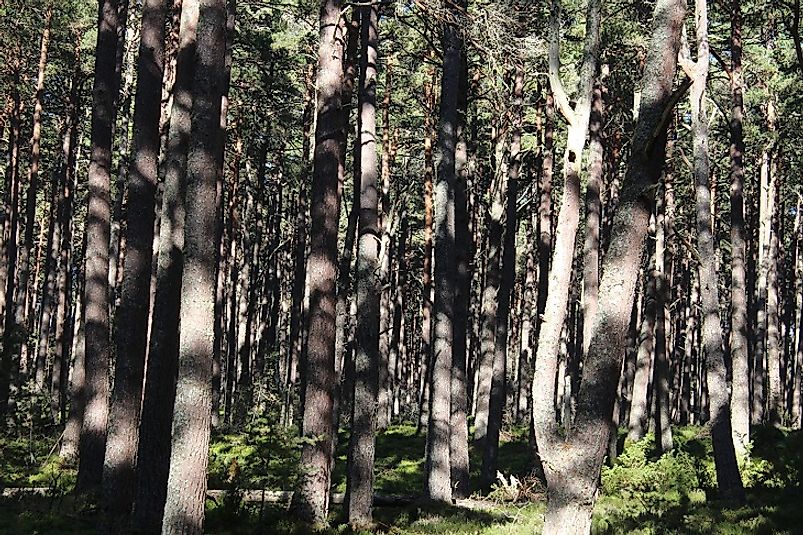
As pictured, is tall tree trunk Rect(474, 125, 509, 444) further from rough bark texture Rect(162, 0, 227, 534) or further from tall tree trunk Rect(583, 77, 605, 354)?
rough bark texture Rect(162, 0, 227, 534)

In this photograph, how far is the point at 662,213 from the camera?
2348cm

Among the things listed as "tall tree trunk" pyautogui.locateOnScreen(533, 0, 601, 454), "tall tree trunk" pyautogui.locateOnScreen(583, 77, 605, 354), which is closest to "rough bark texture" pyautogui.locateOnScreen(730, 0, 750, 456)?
"tall tree trunk" pyautogui.locateOnScreen(583, 77, 605, 354)

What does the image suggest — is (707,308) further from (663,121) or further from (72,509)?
(72,509)

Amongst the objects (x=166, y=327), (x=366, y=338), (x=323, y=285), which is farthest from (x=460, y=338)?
(x=166, y=327)

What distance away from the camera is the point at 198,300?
331 inches

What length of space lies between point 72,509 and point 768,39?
21579mm

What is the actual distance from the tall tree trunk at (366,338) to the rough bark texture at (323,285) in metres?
0.52

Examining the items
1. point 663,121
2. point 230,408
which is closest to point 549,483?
point 663,121

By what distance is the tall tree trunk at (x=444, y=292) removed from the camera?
14266 millimetres

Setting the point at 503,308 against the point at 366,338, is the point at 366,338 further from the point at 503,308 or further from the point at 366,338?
the point at 503,308

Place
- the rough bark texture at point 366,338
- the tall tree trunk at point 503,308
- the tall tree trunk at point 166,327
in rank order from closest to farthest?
the tall tree trunk at point 166,327
the rough bark texture at point 366,338
the tall tree trunk at point 503,308

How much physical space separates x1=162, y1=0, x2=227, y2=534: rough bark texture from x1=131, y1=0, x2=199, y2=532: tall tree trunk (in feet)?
8.03

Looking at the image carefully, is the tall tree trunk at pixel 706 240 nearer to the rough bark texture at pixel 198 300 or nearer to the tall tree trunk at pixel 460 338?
the tall tree trunk at pixel 460 338

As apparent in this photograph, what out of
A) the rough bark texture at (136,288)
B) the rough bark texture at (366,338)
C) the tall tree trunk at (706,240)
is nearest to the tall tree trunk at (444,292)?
the rough bark texture at (366,338)
